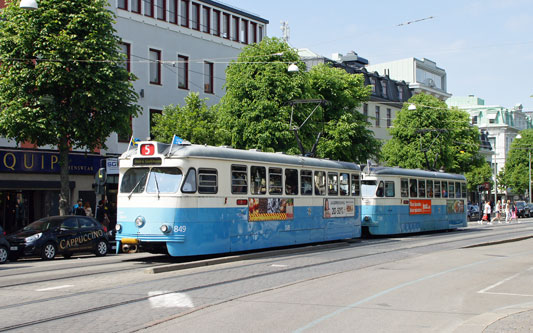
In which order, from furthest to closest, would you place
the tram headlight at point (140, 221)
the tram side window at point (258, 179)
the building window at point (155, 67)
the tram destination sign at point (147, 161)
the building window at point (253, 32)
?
the building window at point (253, 32), the building window at point (155, 67), the tram side window at point (258, 179), the tram destination sign at point (147, 161), the tram headlight at point (140, 221)

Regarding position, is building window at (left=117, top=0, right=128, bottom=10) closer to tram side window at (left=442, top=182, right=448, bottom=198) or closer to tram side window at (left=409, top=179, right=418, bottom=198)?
tram side window at (left=409, top=179, right=418, bottom=198)

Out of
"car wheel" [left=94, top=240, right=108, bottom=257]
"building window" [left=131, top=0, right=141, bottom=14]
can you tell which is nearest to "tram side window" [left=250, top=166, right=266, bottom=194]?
"car wheel" [left=94, top=240, right=108, bottom=257]

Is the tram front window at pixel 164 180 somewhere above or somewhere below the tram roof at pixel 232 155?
below

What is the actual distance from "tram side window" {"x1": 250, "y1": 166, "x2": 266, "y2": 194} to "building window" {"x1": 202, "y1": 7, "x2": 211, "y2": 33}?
932 inches

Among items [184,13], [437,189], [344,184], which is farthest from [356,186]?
[184,13]

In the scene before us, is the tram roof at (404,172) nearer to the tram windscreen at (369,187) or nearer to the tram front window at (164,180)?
the tram windscreen at (369,187)

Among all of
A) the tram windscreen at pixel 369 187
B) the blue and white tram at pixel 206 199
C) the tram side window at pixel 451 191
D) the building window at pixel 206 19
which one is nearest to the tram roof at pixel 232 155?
the blue and white tram at pixel 206 199

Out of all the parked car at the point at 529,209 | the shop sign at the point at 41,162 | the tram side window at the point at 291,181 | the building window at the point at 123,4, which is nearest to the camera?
the tram side window at the point at 291,181

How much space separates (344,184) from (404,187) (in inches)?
258

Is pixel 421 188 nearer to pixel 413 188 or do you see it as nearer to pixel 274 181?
pixel 413 188

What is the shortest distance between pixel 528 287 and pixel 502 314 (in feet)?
13.1

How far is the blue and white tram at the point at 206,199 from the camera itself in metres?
16.0

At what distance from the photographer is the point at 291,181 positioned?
20.2 m

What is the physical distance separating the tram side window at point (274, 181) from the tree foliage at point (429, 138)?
108ft
